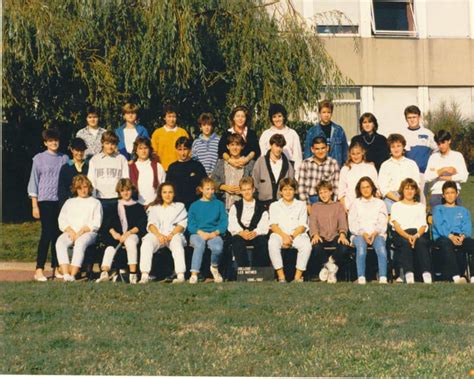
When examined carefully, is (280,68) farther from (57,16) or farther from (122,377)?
(122,377)

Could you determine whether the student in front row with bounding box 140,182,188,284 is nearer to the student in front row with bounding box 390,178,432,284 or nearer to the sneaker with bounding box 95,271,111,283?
the sneaker with bounding box 95,271,111,283

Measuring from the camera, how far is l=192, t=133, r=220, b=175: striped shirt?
12758mm

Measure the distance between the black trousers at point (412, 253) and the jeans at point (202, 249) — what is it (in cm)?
215

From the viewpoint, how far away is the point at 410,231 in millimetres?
11828

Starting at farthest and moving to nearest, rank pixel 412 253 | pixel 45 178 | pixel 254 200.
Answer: pixel 45 178 → pixel 254 200 → pixel 412 253

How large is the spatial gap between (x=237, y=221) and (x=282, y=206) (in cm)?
60

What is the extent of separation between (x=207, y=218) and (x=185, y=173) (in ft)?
2.50

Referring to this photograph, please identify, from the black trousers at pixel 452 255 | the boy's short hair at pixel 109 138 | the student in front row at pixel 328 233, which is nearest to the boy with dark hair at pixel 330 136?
the student in front row at pixel 328 233

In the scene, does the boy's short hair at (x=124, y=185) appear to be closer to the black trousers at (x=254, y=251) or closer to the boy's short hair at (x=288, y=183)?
the black trousers at (x=254, y=251)

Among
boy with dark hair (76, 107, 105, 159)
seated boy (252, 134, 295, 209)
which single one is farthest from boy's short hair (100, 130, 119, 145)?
seated boy (252, 134, 295, 209)

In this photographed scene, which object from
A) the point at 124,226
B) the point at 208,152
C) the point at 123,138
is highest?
the point at 123,138

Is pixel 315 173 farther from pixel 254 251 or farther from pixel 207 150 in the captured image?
pixel 207 150

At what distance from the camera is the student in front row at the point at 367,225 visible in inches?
454

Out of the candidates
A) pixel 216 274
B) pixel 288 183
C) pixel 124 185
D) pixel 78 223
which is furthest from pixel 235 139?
pixel 78 223
